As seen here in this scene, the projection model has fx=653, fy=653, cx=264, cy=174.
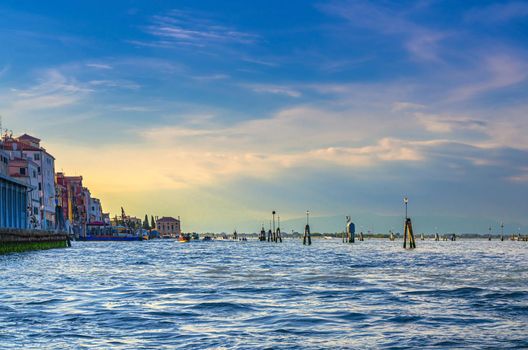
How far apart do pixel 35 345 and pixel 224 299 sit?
33.8 feet

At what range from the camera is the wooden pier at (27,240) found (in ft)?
214

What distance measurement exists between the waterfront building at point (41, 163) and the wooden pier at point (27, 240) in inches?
1436

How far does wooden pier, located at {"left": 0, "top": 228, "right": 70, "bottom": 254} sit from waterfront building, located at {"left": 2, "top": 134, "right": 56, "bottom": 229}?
3648cm

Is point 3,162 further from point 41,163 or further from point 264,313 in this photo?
point 264,313

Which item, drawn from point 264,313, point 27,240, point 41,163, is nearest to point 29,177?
point 41,163

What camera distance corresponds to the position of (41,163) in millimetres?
147000

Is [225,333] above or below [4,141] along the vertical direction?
below

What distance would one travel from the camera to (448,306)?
2184 cm

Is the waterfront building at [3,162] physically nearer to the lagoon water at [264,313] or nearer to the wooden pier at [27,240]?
the wooden pier at [27,240]

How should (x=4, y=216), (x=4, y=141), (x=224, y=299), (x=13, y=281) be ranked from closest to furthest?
(x=224, y=299) → (x=13, y=281) → (x=4, y=216) → (x=4, y=141)

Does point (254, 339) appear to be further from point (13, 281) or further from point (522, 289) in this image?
point (13, 281)

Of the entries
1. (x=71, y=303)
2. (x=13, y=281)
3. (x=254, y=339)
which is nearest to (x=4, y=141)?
(x=13, y=281)

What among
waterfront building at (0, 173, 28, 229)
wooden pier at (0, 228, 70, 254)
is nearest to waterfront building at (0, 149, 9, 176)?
waterfront building at (0, 173, 28, 229)

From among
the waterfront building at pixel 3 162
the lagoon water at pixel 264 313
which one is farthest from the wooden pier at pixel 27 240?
the lagoon water at pixel 264 313
